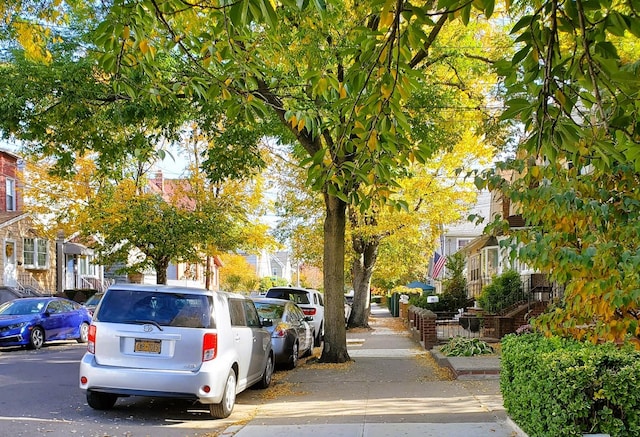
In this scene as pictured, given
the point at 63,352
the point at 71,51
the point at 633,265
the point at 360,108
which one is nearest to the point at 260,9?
the point at 360,108

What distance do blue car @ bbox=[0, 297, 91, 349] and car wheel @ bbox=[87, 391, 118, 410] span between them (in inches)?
373

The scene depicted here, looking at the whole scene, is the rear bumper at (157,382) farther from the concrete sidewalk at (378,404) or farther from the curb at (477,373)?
the curb at (477,373)

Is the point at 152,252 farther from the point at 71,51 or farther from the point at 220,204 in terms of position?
the point at 71,51

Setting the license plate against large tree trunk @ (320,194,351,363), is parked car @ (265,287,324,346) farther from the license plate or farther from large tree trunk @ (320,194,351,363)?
the license plate

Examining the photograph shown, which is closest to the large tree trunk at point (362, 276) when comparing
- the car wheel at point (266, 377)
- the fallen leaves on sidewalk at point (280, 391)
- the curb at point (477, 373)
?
the curb at point (477, 373)

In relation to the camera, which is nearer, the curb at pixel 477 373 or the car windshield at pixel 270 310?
the curb at pixel 477 373

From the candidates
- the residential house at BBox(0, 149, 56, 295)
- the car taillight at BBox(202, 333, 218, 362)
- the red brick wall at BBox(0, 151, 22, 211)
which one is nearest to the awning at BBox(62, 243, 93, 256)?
the residential house at BBox(0, 149, 56, 295)

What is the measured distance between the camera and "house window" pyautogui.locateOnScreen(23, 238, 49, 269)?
33.7 metres

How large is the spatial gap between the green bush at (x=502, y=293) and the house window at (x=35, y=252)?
74.8ft

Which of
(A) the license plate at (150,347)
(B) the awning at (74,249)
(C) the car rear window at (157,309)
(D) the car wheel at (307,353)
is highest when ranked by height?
(B) the awning at (74,249)

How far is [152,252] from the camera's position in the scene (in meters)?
27.1

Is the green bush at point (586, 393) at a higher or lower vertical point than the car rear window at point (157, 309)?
lower

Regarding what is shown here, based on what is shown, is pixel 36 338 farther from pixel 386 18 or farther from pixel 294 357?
pixel 386 18

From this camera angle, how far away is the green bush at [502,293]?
2233 centimetres
